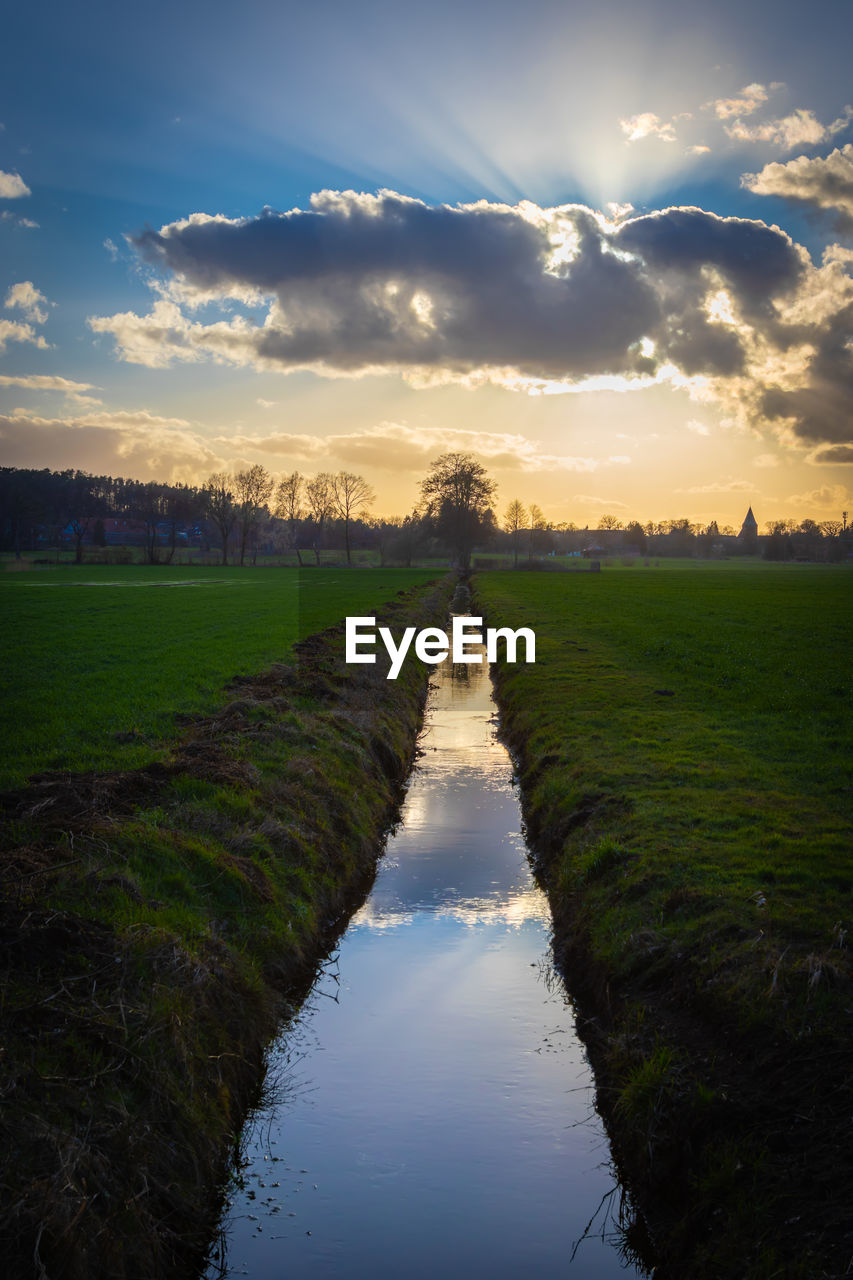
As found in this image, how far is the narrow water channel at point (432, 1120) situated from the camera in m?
6.01

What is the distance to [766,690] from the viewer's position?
72.4ft

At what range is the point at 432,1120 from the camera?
738 cm

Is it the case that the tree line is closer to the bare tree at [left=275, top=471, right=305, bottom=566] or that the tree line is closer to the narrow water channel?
the bare tree at [left=275, top=471, right=305, bottom=566]

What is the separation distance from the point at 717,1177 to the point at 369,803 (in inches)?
390

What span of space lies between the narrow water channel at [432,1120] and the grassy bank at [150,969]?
0.48 meters

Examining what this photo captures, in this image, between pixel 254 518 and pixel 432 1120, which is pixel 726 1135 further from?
pixel 254 518

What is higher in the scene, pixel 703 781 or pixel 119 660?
pixel 119 660

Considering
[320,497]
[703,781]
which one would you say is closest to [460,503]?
[320,497]

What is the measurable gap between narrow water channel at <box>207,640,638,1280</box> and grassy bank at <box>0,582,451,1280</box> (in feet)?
1.57

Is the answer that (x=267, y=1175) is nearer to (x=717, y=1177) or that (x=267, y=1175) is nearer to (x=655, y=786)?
(x=717, y=1177)

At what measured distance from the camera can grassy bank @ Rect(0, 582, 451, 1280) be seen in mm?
5148

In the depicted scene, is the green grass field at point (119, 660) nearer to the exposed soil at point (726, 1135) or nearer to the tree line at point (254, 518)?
the exposed soil at point (726, 1135)

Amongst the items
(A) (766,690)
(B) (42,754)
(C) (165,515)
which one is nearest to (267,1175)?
(B) (42,754)

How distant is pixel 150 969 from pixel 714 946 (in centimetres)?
517
